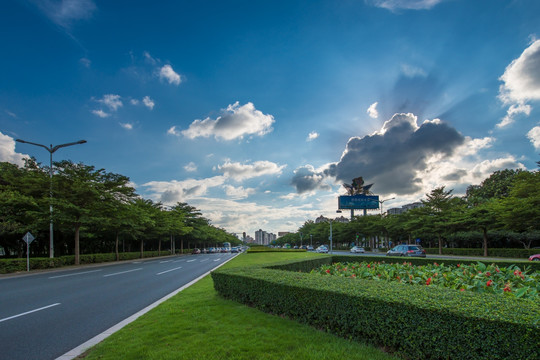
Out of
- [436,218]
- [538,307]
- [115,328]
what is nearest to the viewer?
[538,307]

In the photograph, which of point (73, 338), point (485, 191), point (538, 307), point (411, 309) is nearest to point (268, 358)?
point (411, 309)

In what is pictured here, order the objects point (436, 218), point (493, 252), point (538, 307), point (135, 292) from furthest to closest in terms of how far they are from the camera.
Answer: point (436, 218), point (493, 252), point (135, 292), point (538, 307)

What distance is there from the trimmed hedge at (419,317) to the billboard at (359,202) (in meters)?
49.8

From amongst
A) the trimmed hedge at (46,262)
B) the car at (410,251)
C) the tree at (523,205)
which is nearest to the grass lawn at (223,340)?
the trimmed hedge at (46,262)

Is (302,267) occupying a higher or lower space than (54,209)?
lower

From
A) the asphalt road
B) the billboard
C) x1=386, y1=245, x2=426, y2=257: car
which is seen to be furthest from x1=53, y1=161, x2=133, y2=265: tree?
the billboard

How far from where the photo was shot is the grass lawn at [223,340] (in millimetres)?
4277

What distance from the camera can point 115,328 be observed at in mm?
5992

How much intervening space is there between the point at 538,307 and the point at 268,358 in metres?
3.54

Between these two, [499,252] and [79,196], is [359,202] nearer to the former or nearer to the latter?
[499,252]

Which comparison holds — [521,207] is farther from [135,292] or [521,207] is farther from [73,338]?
[73,338]

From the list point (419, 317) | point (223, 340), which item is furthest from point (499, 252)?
point (223, 340)

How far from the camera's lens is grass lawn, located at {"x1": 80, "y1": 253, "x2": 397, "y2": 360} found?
14.0 feet

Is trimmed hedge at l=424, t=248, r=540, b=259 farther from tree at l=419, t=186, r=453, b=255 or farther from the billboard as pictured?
the billboard
